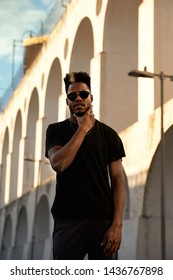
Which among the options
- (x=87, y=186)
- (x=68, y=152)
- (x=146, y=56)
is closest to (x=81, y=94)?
(x=68, y=152)

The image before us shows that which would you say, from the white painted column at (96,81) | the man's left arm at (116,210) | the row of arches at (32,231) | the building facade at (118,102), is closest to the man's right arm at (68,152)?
the man's left arm at (116,210)

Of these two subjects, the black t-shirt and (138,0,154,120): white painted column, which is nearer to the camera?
the black t-shirt


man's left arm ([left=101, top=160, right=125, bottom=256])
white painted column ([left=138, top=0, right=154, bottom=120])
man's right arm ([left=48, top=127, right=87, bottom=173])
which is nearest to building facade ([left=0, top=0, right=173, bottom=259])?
white painted column ([left=138, top=0, right=154, bottom=120])

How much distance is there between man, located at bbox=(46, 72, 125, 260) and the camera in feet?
10.7

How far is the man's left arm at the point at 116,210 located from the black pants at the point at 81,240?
1.7 inches

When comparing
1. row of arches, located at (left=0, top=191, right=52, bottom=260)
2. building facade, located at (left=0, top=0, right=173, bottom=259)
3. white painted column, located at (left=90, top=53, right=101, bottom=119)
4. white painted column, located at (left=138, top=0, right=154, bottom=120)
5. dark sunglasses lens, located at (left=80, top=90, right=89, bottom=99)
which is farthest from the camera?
row of arches, located at (left=0, top=191, right=52, bottom=260)

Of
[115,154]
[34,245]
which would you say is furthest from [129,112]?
[115,154]

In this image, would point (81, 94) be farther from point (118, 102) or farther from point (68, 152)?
point (118, 102)

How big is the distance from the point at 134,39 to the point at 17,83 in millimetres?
19955

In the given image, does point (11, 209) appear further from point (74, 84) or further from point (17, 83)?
point (74, 84)

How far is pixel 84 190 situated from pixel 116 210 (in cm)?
22

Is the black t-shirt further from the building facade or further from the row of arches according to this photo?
the row of arches

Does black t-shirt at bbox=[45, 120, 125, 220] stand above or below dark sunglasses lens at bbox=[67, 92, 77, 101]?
below

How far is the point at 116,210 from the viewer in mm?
3318
